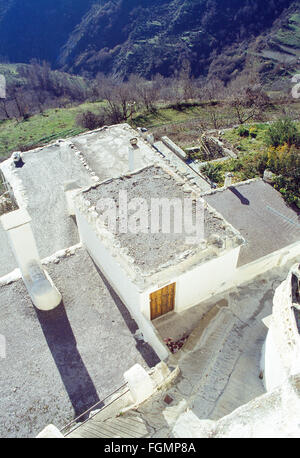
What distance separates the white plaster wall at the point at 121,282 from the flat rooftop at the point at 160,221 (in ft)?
2.39

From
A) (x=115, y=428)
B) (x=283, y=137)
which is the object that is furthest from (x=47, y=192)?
(x=283, y=137)

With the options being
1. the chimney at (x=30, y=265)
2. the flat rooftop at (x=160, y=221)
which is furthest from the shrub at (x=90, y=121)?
the chimney at (x=30, y=265)

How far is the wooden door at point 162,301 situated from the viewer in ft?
36.8

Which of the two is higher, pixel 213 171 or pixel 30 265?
pixel 30 265

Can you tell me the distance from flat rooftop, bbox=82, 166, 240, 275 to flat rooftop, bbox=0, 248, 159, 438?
2674mm

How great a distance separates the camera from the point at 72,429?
9.10 meters

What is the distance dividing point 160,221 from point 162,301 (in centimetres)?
264

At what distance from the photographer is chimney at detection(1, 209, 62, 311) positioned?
435 inches

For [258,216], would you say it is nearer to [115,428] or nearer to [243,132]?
[115,428]

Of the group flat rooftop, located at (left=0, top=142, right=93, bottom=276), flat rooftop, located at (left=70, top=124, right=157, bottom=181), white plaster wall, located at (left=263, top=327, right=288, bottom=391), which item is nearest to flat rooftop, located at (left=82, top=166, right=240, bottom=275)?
white plaster wall, located at (left=263, top=327, right=288, bottom=391)

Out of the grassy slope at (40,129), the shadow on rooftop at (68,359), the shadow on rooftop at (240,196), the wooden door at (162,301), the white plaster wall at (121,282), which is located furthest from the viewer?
the grassy slope at (40,129)

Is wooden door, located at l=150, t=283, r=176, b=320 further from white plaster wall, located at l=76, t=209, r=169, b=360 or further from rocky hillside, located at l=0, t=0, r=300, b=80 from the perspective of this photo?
rocky hillside, located at l=0, t=0, r=300, b=80

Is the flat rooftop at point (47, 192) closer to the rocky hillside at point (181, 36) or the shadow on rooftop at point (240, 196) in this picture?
the shadow on rooftop at point (240, 196)

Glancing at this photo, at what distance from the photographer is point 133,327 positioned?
12.0 m
